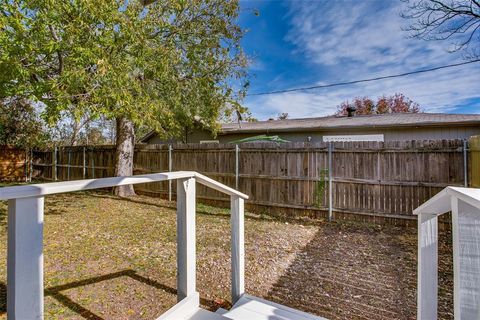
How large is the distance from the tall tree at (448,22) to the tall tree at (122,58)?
4463 mm

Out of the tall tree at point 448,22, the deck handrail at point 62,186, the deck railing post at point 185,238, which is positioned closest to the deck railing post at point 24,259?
the deck handrail at point 62,186

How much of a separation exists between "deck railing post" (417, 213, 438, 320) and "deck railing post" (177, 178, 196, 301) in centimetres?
163

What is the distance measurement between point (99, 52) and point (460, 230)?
18.4ft

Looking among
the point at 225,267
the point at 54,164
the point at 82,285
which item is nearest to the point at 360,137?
the point at 225,267

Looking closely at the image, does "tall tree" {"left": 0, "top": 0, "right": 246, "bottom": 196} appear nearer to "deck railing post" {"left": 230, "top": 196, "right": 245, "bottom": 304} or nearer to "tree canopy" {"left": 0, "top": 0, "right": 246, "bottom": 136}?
"tree canopy" {"left": 0, "top": 0, "right": 246, "bottom": 136}

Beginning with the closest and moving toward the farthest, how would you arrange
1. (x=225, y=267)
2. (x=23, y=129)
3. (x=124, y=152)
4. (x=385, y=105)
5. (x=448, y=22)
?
1. (x=225, y=267)
2. (x=448, y=22)
3. (x=124, y=152)
4. (x=23, y=129)
5. (x=385, y=105)

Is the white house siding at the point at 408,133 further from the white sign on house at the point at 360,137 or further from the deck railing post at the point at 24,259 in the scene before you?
the deck railing post at the point at 24,259

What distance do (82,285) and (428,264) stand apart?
3406 mm

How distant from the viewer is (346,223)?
19.8 ft

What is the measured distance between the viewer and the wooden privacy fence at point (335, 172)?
18.0 feet

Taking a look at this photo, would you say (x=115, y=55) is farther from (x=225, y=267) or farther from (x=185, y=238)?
(x=185, y=238)

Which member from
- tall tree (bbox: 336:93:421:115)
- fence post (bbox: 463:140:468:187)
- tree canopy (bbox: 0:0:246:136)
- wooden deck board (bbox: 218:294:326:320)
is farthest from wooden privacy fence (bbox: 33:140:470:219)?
tall tree (bbox: 336:93:421:115)

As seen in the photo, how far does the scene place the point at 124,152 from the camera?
9.05 m

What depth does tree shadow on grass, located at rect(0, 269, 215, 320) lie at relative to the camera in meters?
2.62
